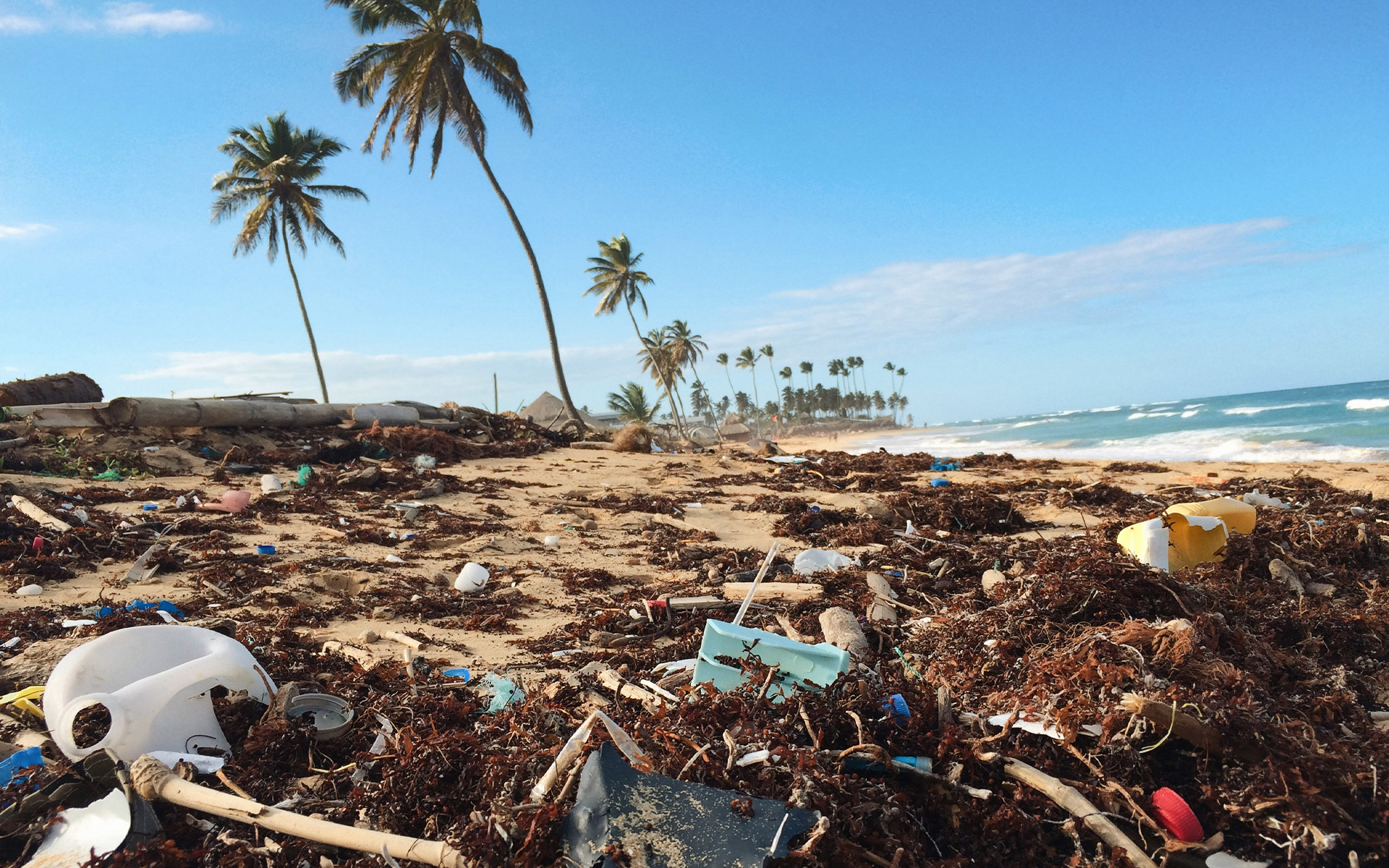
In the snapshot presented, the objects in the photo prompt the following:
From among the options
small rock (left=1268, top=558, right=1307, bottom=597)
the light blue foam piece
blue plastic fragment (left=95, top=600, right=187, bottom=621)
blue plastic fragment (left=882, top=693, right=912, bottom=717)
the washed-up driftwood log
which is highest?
the washed-up driftwood log

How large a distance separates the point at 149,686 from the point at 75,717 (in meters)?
0.20

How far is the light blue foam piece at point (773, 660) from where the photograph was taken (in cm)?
251

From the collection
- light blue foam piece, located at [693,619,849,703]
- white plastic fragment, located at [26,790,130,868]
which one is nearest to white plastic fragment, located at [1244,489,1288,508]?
light blue foam piece, located at [693,619,849,703]

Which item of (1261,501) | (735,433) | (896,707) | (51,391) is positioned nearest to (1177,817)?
(896,707)

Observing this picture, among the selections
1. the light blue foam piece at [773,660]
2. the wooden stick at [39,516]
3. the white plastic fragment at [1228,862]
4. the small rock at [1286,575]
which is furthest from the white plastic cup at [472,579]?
the small rock at [1286,575]

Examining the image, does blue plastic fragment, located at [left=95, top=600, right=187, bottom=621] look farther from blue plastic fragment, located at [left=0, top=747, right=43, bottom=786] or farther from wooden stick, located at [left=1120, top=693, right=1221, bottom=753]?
wooden stick, located at [left=1120, top=693, right=1221, bottom=753]

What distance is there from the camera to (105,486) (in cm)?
816

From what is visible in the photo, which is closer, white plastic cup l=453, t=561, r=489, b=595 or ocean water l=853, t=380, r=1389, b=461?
white plastic cup l=453, t=561, r=489, b=595

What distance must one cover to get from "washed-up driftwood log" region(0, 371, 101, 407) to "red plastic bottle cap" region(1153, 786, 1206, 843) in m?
15.6

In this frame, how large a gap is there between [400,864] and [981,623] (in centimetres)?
235

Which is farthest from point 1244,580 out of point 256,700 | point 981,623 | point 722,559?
point 256,700

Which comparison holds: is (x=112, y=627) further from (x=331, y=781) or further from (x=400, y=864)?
(x=400, y=864)

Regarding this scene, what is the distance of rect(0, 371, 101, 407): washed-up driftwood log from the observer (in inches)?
461

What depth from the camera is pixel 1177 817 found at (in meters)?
1.87
